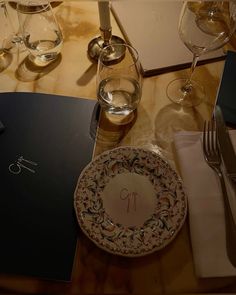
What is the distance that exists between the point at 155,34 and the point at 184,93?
7.3 inches

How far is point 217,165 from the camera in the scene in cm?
57

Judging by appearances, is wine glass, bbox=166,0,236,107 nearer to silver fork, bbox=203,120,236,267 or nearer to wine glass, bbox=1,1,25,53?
silver fork, bbox=203,120,236,267

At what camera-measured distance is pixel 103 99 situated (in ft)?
2.15

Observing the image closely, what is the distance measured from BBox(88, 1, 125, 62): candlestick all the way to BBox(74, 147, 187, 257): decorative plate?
24 cm

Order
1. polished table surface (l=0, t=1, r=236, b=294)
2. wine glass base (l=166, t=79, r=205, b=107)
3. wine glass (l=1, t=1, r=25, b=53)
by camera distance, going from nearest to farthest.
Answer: polished table surface (l=0, t=1, r=236, b=294)
wine glass base (l=166, t=79, r=205, b=107)
wine glass (l=1, t=1, r=25, b=53)

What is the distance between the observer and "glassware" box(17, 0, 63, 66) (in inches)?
29.3

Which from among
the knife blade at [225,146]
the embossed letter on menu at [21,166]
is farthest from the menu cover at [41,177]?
the knife blade at [225,146]

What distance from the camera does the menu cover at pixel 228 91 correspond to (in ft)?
2.10

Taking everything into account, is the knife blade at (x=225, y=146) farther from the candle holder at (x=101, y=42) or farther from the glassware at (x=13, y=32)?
the glassware at (x=13, y=32)

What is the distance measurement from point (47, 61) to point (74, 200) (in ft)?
1.25

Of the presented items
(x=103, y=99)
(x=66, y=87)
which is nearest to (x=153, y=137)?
(x=103, y=99)

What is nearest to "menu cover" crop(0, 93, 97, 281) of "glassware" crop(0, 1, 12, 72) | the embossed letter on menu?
the embossed letter on menu

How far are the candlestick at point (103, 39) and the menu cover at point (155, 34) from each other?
5 cm

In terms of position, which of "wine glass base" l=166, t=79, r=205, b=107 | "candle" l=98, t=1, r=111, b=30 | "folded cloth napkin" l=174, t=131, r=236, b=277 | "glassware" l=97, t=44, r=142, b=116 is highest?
"candle" l=98, t=1, r=111, b=30
